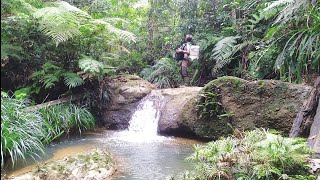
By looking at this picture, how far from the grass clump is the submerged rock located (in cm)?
36

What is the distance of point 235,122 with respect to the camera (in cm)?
601

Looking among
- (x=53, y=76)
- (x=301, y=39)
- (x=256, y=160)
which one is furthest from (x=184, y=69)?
(x=256, y=160)

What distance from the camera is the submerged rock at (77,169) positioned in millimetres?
3691

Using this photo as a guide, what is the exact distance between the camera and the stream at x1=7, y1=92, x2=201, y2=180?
419 cm

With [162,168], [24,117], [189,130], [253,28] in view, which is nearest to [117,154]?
[162,168]

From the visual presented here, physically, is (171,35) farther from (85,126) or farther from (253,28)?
(85,126)

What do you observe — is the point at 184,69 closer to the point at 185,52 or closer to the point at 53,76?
the point at 185,52

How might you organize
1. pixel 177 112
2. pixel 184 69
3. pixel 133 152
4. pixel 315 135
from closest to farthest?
pixel 315 135
pixel 133 152
pixel 177 112
pixel 184 69

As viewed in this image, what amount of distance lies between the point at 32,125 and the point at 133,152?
160 centimetres

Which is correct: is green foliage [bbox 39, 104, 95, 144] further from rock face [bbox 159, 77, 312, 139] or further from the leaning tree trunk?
the leaning tree trunk

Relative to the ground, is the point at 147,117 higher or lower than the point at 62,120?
lower

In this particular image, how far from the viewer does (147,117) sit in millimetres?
7234

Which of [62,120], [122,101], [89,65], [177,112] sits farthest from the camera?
[122,101]

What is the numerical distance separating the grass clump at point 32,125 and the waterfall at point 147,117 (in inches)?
37.3
